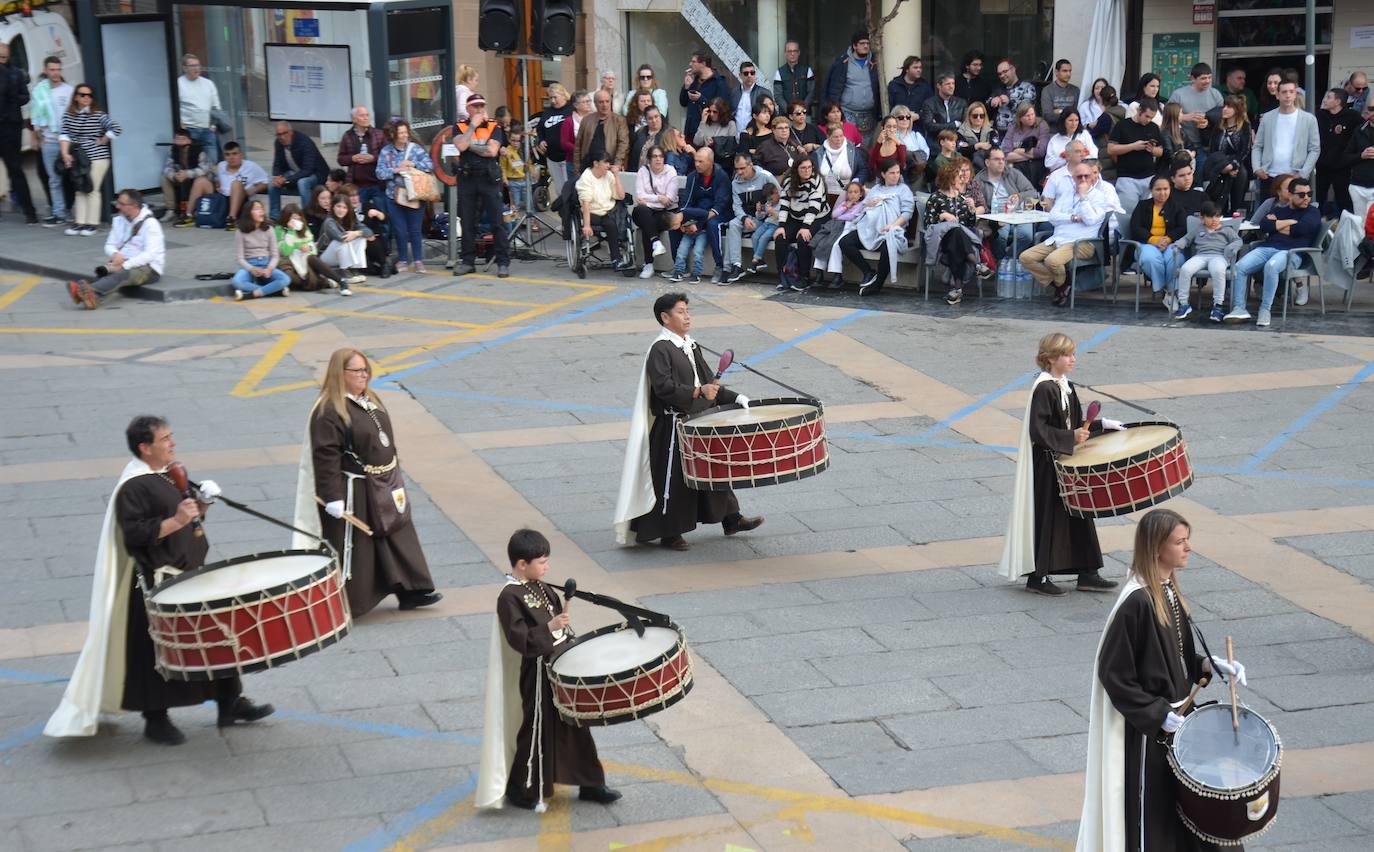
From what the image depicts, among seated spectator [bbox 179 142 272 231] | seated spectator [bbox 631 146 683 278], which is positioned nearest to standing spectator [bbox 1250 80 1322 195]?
seated spectator [bbox 631 146 683 278]

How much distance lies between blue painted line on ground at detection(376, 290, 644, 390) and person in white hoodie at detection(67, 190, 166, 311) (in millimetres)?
4473

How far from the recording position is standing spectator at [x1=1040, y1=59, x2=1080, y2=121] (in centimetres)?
2028

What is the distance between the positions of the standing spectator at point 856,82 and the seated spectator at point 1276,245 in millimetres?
5947

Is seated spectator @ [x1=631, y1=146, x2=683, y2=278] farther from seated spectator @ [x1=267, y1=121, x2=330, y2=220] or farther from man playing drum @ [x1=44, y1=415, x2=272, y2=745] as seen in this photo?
man playing drum @ [x1=44, y1=415, x2=272, y2=745]

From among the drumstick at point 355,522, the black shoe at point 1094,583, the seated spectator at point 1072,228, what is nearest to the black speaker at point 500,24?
the seated spectator at point 1072,228

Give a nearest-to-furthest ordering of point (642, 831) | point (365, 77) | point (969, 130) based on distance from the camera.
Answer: point (642, 831) → point (969, 130) → point (365, 77)

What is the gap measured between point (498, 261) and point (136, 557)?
12.3 meters

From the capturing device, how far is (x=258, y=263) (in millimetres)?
19078

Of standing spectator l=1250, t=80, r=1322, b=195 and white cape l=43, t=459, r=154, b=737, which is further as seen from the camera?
standing spectator l=1250, t=80, r=1322, b=195

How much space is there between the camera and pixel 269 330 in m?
17.6

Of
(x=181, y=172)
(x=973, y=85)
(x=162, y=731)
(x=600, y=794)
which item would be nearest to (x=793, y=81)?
(x=973, y=85)

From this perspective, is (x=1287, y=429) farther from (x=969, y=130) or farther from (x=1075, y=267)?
(x=969, y=130)

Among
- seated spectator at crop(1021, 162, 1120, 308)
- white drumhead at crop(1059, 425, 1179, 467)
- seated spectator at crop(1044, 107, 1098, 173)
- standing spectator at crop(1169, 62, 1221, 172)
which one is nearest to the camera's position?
white drumhead at crop(1059, 425, 1179, 467)

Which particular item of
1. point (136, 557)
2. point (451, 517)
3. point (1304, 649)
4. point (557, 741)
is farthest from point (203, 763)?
point (1304, 649)
